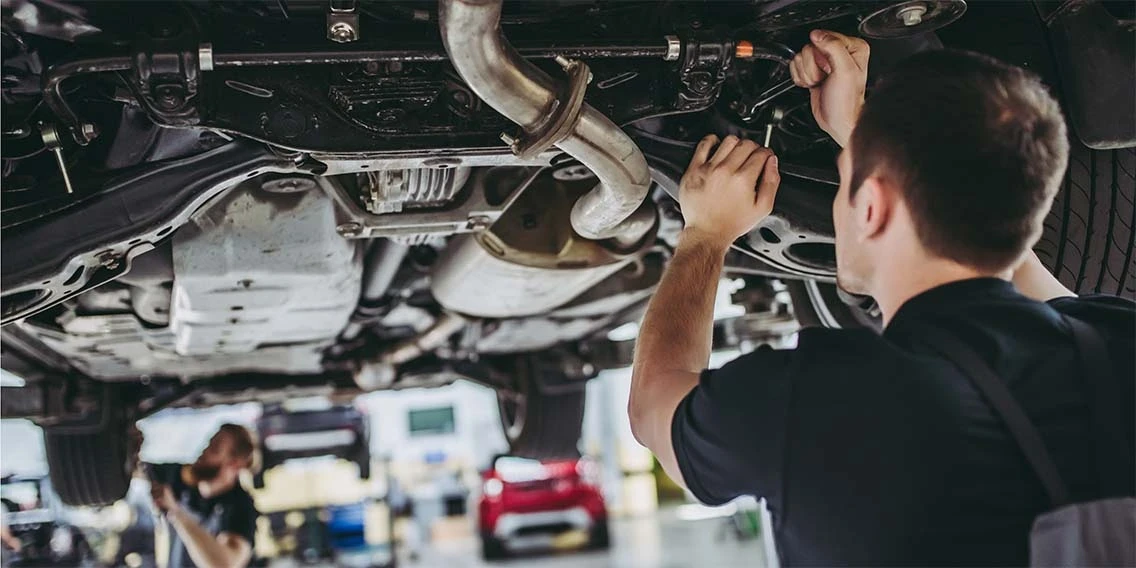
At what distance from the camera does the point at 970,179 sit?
4.45ft

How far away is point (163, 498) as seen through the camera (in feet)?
13.6

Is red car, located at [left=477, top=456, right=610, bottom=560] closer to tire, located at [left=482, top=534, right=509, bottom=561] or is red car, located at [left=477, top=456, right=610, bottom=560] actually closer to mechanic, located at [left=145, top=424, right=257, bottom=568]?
tire, located at [left=482, top=534, right=509, bottom=561]

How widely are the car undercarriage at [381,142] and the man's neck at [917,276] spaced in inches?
23.7

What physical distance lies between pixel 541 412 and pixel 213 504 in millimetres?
1441

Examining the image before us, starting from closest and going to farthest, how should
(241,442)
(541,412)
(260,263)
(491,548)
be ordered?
1. (260,263)
2. (241,442)
3. (541,412)
4. (491,548)

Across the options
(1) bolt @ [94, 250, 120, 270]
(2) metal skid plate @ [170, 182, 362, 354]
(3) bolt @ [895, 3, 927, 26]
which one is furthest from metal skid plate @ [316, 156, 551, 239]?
(3) bolt @ [895, 3, 927, 26]

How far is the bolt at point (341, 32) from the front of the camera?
1.77m

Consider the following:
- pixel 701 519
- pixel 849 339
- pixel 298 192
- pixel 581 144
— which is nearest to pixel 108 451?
pixel 298 192

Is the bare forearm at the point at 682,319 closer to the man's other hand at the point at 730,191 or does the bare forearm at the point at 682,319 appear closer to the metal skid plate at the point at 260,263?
the man's other hand at the point at 730,191

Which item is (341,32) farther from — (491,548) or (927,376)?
(491,548)

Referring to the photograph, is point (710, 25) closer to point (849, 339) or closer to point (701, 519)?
point (849, 339)

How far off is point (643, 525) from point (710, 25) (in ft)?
40.3

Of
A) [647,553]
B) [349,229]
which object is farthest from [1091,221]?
[647,553]

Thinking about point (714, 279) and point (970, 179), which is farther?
point (714, 279)
